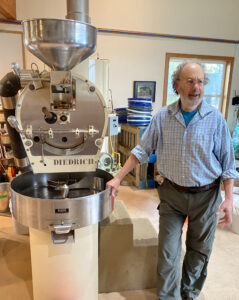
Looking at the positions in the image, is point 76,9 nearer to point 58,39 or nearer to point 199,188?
point 58,39

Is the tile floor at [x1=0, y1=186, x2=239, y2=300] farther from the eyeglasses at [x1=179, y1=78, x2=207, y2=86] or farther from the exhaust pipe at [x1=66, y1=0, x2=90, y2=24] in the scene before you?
the exhaust pipe at [x1=66, y1=0, x2=90, y2=24]

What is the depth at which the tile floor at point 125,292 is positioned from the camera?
5.48ft

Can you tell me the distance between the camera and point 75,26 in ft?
3.01

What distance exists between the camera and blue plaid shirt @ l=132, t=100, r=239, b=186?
129cm

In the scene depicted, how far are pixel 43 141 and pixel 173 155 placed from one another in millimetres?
701

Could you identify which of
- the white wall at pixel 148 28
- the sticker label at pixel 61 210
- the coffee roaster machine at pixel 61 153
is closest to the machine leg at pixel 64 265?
the coffee roaster machine at pixel 61 153

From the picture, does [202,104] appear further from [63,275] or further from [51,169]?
[63,275]

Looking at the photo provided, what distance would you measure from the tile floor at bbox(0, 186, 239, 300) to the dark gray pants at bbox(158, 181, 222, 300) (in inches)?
11.7

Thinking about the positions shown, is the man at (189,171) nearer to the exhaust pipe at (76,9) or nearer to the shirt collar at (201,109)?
the shirt collar at (201,109)

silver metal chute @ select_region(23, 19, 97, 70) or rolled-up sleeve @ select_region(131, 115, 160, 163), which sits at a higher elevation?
silver metal chute @ select_region(23, 19, 97, 70)

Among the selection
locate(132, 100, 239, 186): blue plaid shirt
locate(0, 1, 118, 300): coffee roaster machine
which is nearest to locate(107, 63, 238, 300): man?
locate(132, 100, 239, 186): blue plaid shirt

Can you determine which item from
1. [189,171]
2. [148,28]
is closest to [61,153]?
[189,171]

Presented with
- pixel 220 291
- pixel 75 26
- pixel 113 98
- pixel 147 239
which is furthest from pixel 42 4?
pixel 220 291

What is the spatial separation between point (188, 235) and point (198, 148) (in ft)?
1.87
